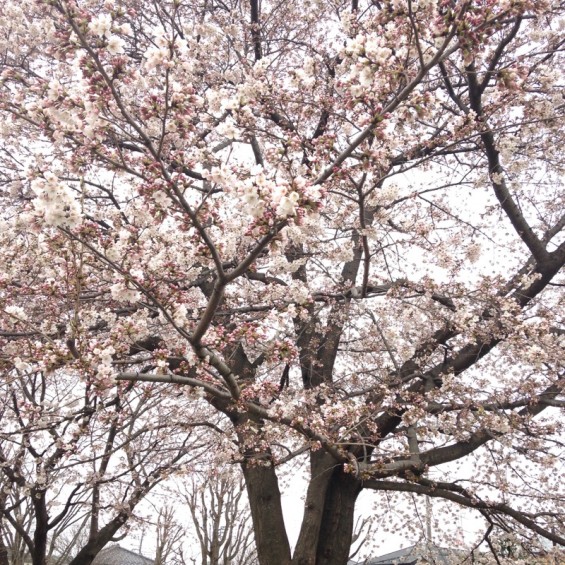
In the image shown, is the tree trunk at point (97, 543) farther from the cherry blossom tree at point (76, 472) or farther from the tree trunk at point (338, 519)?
the tree trunk at point (338, 519)

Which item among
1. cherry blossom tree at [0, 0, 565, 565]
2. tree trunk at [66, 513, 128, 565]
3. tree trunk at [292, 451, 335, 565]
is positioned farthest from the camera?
tree trunk at [66, 513, 128, 565]

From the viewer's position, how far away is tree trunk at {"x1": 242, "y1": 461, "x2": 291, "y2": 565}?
16.6 feet

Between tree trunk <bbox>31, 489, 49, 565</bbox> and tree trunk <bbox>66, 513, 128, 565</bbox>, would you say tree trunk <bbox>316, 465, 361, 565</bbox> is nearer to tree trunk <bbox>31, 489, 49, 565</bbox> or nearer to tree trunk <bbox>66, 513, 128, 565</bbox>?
Answer: tree trunk <bbox>66, 513, 128, 565</bbox>

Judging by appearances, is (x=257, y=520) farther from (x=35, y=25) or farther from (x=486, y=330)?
(x=35, y=25)

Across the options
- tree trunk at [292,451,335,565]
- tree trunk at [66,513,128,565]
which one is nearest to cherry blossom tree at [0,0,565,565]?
tree trunk at [292,451,335,565]

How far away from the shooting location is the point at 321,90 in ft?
16.8

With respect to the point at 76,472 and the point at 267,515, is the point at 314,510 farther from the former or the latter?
the point at 76,472

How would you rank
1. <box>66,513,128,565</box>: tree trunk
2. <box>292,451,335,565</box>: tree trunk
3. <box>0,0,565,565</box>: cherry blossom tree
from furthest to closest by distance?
<box>66,513,128,565</box>: tree trunk, <box>292,451,335,565</box>: tree trunk, <box>0,0,565,565</box>: cherry blossom tree

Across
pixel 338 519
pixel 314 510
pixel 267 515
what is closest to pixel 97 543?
pixel 267 515

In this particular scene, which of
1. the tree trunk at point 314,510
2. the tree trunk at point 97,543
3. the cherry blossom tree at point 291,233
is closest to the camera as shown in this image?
the cherry blossom tree at point 291,233

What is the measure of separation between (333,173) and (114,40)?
52.8 inches

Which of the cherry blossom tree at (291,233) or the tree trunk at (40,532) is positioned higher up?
the cherry blossom tree at (291,233)

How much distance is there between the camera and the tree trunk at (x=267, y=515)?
505cm

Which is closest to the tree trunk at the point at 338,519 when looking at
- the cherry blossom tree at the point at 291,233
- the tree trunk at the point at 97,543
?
the cherry blossom tree at the point at 291,233
